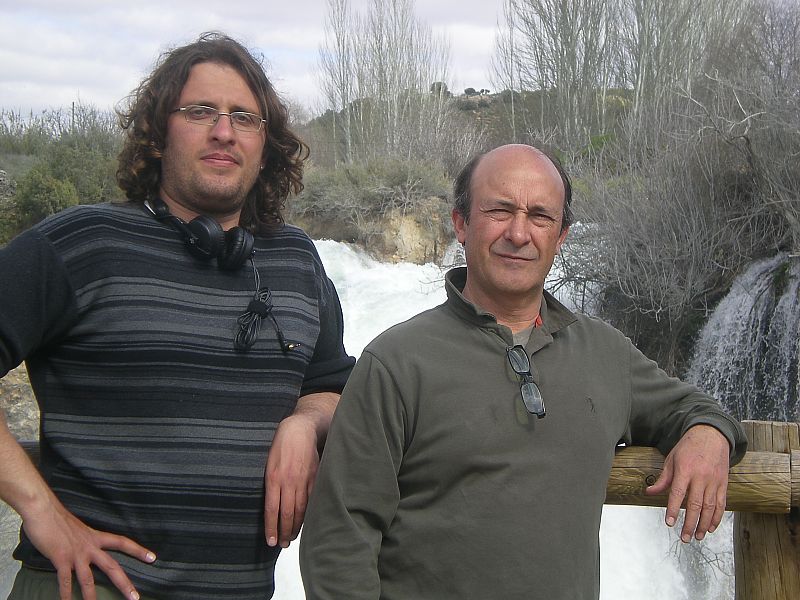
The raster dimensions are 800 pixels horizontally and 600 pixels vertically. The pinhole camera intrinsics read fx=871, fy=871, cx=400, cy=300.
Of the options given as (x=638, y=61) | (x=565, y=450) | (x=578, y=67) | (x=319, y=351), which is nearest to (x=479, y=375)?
(x=565, y=450)

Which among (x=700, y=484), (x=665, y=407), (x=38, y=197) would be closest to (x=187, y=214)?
(x=665, y=407)

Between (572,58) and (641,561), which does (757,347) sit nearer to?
(641,561)

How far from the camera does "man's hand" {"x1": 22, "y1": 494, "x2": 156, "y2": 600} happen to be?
1.71 meters

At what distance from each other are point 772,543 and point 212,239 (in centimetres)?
154

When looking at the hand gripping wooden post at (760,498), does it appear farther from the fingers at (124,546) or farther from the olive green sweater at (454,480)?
the fingers at (124,546)

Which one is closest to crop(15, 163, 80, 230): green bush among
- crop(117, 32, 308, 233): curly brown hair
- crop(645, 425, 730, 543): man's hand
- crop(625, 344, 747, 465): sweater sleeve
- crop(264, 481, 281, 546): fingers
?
crop(117, 32, 308, 233): curly brown hair

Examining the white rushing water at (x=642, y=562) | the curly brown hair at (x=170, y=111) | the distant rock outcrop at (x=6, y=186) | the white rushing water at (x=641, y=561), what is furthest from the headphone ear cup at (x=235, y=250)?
the distant rock outcrop at (x=6, y=186)

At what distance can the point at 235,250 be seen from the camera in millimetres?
1985

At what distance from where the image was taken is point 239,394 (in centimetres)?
193

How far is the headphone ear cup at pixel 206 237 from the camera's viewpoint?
1.96 metres

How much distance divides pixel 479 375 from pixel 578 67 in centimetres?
2667

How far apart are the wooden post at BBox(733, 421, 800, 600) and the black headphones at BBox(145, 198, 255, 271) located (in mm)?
1308

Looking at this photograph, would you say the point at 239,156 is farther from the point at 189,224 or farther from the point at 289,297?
the point at 289,297

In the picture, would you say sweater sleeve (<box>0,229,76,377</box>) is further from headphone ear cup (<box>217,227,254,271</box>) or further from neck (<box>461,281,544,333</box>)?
neck (<box>461,281,544,333</box>)
